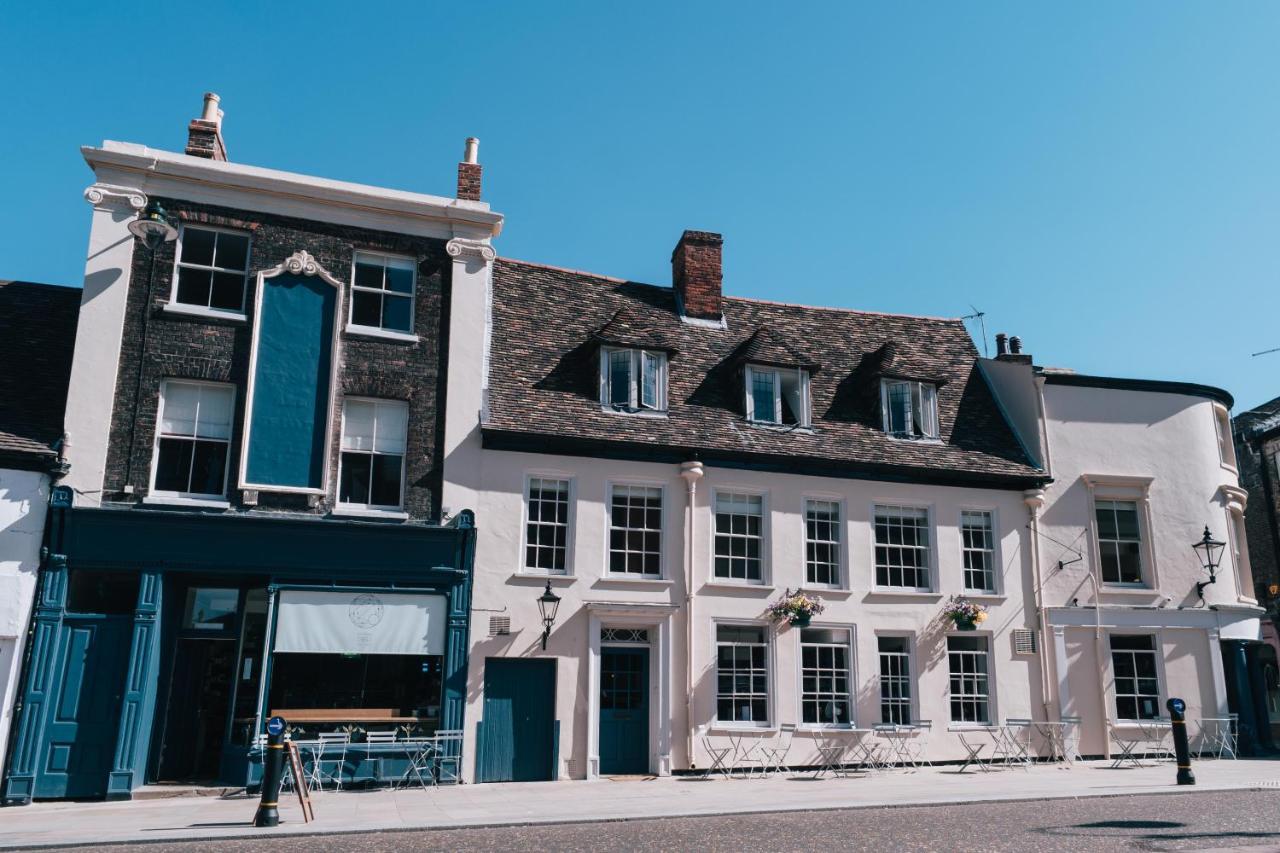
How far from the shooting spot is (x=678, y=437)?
1875cm

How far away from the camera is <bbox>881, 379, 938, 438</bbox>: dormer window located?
20.9 m

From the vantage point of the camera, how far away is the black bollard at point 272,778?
1177 cm

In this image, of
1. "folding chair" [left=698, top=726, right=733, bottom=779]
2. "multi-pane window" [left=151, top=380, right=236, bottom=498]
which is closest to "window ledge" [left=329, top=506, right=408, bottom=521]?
"multi-pane window" [left=151, top=380, right=236, bottom=498]

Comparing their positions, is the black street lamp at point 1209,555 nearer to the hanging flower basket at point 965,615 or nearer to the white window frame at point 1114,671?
the white window frame at point 1114,671

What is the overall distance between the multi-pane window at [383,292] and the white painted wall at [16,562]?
5.71m

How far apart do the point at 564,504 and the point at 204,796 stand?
A: 7362 mm

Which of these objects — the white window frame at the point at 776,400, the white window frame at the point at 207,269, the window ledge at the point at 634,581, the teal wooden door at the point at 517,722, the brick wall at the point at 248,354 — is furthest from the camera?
the white window frame at the point at 776,400

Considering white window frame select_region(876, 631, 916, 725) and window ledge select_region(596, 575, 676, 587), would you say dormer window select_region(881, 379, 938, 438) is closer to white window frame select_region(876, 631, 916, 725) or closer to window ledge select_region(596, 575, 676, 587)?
white window frame select_region(876, 631, 916, 725)

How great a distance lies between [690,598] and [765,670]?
6.74 feet

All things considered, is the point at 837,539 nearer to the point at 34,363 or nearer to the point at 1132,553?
the point at 1132,553

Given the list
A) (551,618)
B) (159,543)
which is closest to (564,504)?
(551,618)

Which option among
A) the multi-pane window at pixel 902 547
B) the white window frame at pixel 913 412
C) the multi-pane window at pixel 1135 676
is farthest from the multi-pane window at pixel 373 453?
the multi-pane window at pixel 1135 676

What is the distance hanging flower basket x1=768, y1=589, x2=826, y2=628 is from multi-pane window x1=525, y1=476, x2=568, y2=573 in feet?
13.3

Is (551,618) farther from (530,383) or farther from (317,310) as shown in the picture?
(317,310)
